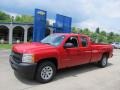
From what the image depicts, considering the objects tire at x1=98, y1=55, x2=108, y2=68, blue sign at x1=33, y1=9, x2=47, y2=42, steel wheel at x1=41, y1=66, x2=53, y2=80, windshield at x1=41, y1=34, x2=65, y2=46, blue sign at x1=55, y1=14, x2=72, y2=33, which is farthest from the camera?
blue sign at x1=55, y1=14, x2=72, y2=33

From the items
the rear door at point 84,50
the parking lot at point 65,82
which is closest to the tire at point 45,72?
the parking lot at point 65,82

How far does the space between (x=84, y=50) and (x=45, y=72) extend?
2559 mm

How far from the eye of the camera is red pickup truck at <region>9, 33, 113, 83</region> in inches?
252

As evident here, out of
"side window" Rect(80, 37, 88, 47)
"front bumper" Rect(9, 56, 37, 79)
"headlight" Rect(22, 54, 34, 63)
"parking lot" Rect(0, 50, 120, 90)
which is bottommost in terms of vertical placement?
"parking lot" Rect(0, 50, 120, 90)

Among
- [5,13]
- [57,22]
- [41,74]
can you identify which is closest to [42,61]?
[41,74]

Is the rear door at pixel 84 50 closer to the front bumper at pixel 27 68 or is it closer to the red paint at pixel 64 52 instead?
the red paint at pixel 64 52

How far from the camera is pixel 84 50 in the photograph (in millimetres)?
8656

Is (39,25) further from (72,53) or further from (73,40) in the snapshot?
(72,53)

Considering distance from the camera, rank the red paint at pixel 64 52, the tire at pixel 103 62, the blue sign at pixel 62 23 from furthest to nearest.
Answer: the blue sign at pixel 62 23
the tire at pixel 103 62
the red paint at pixel 64 52

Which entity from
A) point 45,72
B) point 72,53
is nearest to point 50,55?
point 45,72

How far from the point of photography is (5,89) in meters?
5.80

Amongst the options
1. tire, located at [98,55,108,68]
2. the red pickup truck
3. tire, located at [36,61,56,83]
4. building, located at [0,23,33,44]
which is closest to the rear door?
the red pickup truck

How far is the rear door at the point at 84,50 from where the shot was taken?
8.51m

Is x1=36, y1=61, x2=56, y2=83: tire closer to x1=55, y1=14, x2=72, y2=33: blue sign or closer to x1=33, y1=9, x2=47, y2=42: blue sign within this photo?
x1=33, y1=9, x2=47, y2=42: blue sign
